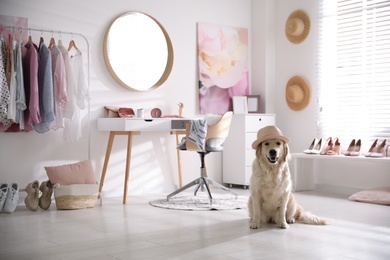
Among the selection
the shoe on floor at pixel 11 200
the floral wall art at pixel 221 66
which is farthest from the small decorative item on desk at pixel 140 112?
the shoe on floor at pixel 11 200

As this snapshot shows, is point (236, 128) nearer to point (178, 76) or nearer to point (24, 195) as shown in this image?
point (178, 76)

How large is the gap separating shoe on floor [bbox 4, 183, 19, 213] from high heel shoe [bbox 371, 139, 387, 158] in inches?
136

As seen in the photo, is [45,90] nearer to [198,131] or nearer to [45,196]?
[45,196]

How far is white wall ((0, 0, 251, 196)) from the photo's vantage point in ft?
17.3

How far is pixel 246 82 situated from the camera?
22.8ft

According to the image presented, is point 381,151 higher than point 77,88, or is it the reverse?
point 77,88

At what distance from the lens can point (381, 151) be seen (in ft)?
18.1

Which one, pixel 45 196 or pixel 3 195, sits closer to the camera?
pixel 3 195

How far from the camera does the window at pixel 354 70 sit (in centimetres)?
570

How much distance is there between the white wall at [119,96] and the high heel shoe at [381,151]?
2008mm

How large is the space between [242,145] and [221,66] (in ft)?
3.41

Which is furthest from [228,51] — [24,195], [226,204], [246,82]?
[24,195]

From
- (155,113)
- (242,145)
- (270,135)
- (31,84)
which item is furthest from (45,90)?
(242,145)

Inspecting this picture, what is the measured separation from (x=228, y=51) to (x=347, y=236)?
3.64m
